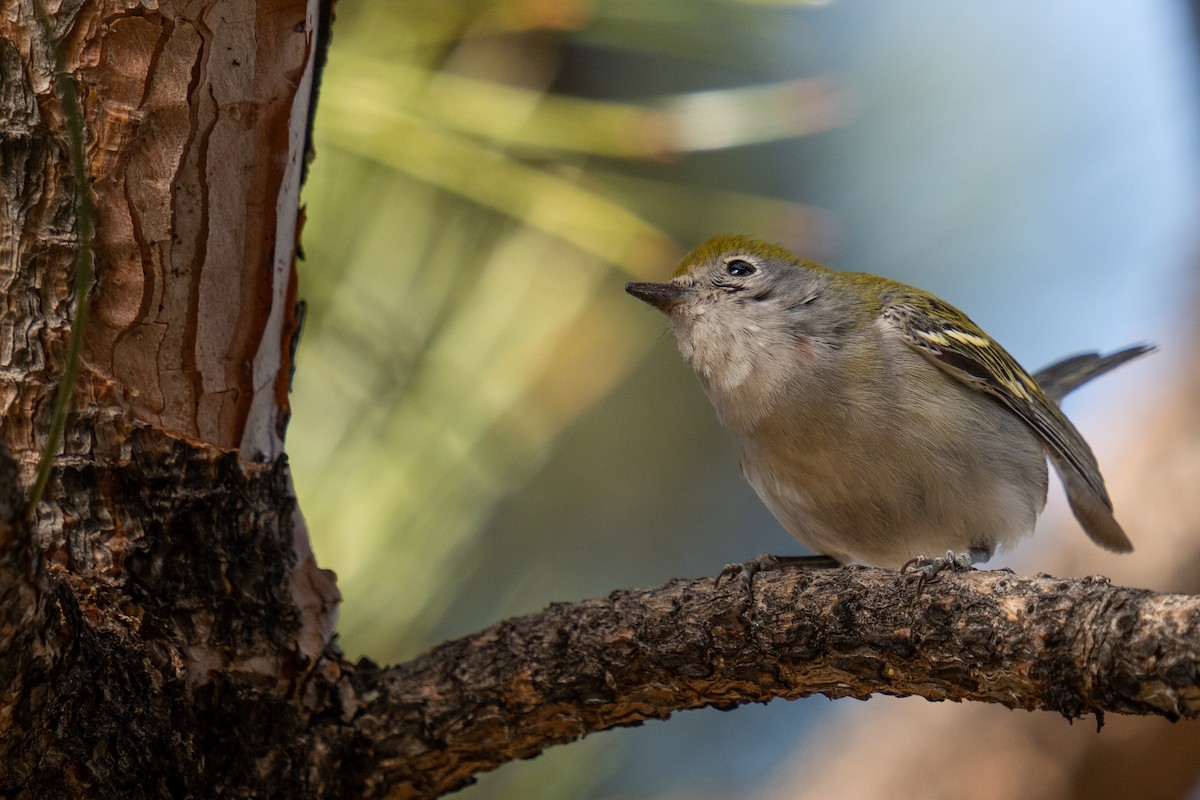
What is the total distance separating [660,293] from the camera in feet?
8.49

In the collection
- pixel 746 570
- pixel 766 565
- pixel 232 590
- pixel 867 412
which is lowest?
pixel 746 570

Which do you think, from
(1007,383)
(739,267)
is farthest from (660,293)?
(1007,383)

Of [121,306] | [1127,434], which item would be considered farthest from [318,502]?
[1127,434]

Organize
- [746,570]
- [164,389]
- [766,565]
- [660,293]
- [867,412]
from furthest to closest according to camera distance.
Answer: [660,293]
[867,412]
[766,565]
[746,570]
[164,389]

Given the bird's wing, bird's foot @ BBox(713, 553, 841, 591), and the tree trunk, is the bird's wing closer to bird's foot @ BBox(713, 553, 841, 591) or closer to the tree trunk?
bird's foot @ BBox(713, 553, 841, 591)

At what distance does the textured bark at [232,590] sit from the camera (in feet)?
4.38

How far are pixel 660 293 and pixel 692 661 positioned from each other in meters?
1.17

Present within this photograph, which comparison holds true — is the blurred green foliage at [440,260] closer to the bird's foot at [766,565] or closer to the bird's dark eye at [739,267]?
the bird's dark eye at [739,267]

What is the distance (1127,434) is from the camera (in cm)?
363

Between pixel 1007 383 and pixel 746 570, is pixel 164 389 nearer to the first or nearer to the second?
pixel 746 570

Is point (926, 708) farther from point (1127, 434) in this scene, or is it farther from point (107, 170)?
point (107, 170)

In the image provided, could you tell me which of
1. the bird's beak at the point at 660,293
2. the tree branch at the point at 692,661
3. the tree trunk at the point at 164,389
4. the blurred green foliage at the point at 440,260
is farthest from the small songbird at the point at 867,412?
the tree trunk at the point at 164,389

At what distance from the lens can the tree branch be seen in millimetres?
1370

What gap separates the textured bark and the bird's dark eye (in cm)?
120
